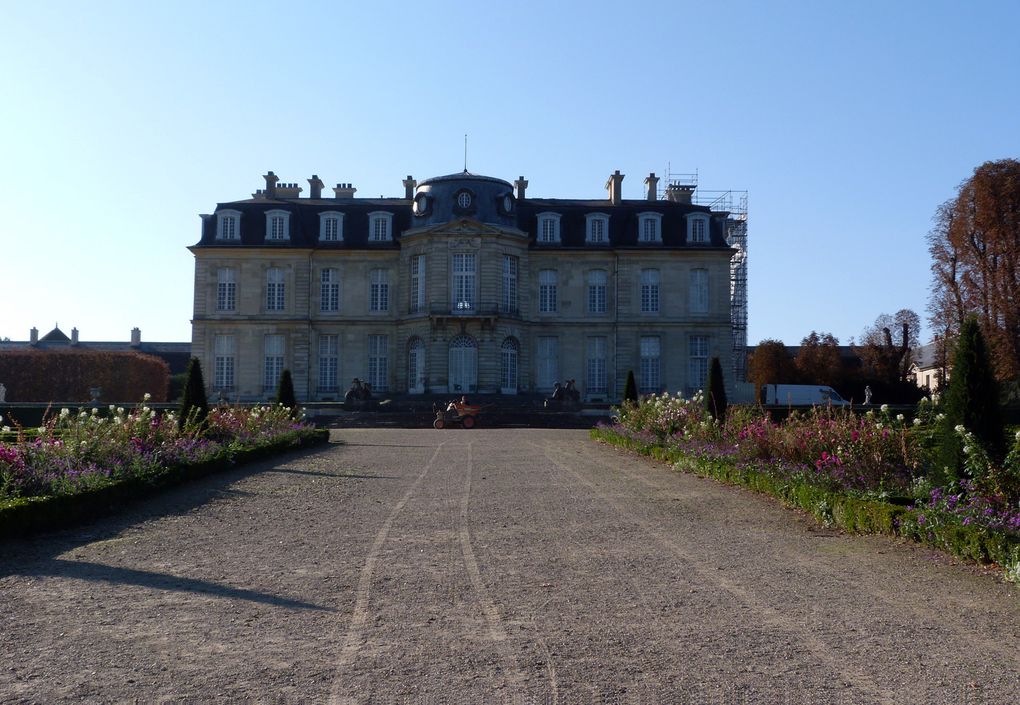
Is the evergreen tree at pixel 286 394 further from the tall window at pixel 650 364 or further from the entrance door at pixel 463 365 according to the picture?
the tall window at pixel 650 364

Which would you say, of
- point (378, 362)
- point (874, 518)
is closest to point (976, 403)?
point (874, 518)

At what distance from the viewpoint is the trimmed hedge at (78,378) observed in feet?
122

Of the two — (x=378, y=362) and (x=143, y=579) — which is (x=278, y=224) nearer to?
(x=378, y=362)

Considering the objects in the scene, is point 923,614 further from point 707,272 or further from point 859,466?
point 707,272

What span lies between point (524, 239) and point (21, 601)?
32414 millimetres

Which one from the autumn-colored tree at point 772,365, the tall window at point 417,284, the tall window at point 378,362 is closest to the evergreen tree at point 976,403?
the tall window at point 417,284

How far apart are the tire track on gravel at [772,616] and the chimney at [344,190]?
1366 inches

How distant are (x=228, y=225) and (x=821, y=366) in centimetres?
2603

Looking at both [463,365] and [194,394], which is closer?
[194,394]

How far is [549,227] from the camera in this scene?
126 ft

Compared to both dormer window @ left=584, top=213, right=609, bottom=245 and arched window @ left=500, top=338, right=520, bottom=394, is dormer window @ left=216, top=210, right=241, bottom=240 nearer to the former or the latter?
arched window @ left=500, top=338, right=520, bottom=394

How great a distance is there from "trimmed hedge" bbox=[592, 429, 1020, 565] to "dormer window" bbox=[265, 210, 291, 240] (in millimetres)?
29339

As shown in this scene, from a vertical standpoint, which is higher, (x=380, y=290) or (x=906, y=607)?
(x=380, y=290)

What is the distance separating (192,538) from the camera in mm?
7484
